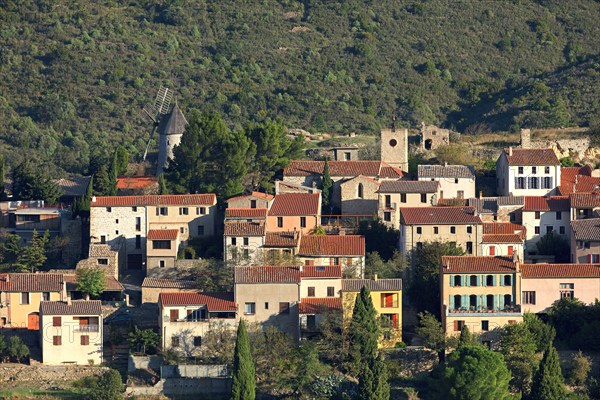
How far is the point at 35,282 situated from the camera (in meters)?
75.8

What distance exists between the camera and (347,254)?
76.9m

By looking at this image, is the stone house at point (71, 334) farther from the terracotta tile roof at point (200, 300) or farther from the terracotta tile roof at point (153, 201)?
the terracotta tile roof at point (153, 201)

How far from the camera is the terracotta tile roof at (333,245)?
7706cm

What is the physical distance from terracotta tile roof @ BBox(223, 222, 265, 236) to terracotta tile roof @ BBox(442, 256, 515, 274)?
8.12 metres

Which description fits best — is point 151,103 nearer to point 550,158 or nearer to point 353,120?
point 353,120

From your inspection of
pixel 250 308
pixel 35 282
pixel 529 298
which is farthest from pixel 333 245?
pixel 35 282

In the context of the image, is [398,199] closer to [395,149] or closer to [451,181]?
[451,181]

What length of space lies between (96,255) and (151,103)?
35.5m

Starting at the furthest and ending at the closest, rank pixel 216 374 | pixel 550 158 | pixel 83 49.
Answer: pixel 83 49 → pixel 550 158 → pixel 216 374

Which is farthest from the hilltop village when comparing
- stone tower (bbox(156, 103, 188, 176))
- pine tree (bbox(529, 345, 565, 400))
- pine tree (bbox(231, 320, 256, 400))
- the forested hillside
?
the forested hillside

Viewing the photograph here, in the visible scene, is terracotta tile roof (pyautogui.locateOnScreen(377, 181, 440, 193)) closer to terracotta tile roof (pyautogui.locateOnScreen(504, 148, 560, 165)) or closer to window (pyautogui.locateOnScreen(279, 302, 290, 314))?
terracotta tile roof (pyautogui.locateOnScreen(504, 148, 560, 165))

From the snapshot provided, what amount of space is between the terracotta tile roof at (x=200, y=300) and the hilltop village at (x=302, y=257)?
7 centimetres

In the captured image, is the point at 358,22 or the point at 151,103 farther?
the point at 358,22

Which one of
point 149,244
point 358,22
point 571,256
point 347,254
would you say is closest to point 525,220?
point 571,256
